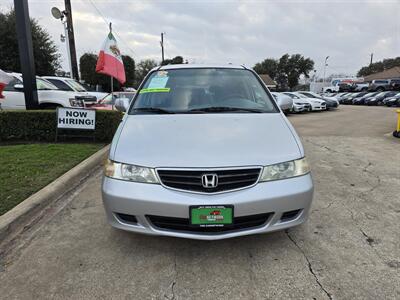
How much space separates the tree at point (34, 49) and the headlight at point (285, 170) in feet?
75.7

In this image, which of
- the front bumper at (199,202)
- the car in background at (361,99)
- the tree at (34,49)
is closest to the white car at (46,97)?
the front bumper at (199,202)

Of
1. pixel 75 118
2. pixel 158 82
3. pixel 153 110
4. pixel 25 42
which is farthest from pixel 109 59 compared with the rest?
pixel 153 110

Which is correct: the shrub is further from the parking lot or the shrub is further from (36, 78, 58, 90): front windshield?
the parking lot

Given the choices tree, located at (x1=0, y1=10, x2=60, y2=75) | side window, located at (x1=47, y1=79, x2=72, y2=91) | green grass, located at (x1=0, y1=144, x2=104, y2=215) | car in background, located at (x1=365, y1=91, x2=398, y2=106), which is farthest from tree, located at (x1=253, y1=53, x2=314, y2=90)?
green grass, located at (x1=0, y1=144, x2=104, y2=215)

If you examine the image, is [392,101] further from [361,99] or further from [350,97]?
[350,97]

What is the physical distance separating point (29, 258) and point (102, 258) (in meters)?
0.65

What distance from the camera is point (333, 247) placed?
2982 mm

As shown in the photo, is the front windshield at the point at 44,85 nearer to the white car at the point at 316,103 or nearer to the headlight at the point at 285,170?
→ the headlight at the point at 285,170

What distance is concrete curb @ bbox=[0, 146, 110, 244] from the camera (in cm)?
328

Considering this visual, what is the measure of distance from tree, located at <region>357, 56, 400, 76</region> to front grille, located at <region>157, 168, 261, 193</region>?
3749 inches

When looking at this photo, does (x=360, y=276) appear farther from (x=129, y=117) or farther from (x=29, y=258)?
(x=29, y=258)

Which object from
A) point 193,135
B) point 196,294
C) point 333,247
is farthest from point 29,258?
point 333,247

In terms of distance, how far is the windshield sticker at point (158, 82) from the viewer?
392 cm

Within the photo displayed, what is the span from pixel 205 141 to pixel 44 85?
8.89 metres
